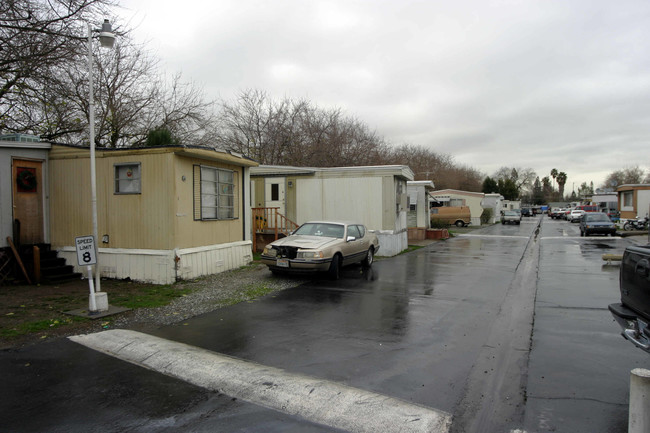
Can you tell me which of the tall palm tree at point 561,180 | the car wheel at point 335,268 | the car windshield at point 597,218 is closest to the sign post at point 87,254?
the car wheel at point 335,268

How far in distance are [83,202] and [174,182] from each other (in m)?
2.82

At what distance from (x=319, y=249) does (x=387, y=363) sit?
5408 mm

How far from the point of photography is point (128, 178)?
10.2m

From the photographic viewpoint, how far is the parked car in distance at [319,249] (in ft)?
33.4

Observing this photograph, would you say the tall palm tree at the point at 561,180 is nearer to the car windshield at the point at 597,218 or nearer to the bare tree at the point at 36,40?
the car windshield at the point at 597,218

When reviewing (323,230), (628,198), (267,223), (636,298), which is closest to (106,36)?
(323,230)

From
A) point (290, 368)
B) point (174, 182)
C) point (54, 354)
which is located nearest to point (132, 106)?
point (174, 182)

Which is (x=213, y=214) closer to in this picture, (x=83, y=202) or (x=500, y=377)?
(x=83, y=202)

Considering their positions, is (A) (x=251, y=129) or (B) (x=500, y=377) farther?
(A) (x=251, y=129)

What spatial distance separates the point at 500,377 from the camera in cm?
470

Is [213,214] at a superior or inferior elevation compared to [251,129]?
inferior

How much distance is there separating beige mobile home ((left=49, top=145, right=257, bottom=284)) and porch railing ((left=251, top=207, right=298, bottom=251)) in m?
4.41

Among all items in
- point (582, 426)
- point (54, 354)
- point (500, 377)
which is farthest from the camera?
point (54, 354)

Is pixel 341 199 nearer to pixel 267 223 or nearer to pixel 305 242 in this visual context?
pixel 267 223
